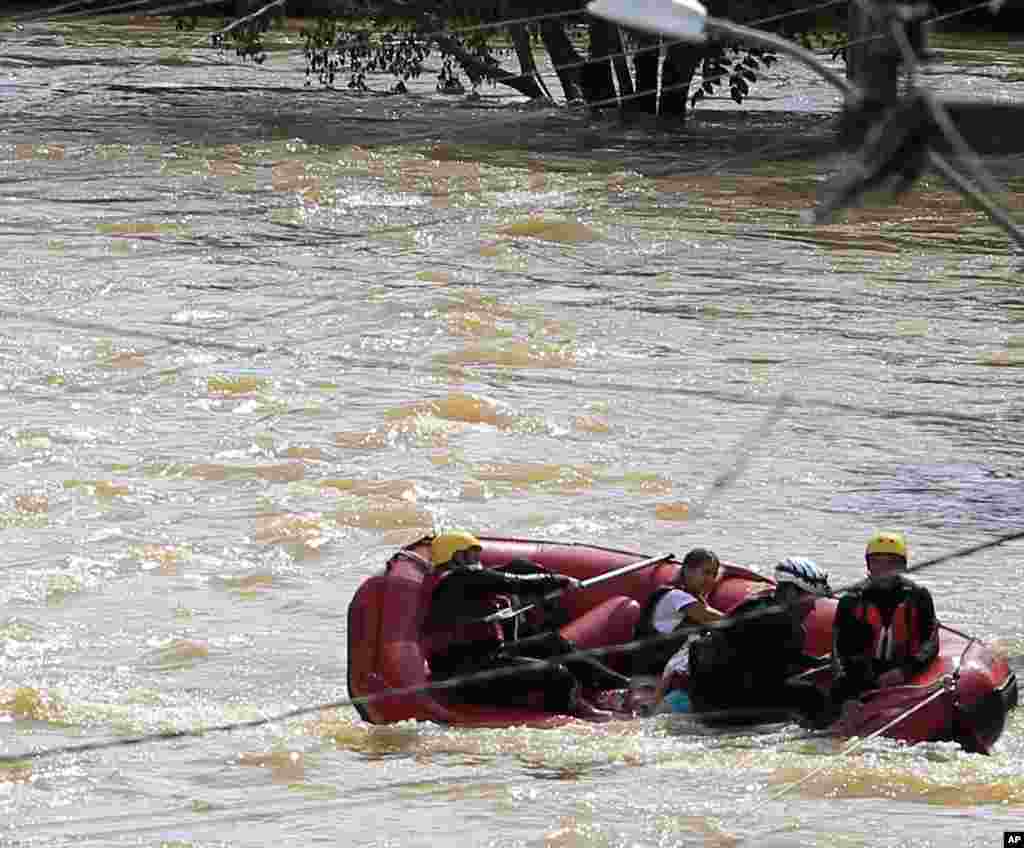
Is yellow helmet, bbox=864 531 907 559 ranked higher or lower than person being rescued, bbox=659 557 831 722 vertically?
higher

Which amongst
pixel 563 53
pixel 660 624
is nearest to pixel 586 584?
pixel 660 624

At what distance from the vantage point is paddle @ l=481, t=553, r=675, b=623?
9805mm

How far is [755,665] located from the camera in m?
9.59

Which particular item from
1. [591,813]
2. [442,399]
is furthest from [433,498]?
[591,813]

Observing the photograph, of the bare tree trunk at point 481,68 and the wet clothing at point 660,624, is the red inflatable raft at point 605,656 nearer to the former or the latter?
the wet clothing at point 660,624

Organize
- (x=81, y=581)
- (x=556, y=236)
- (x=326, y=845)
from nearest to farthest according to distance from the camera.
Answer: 1. (x=326, y=845)
2. (x=81, y=581)
3. (x=556, y=236)

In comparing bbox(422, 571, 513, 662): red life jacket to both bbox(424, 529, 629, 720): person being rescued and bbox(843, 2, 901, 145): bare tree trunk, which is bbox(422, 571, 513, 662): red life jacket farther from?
bbox(843, 2, 901, 145): bare tree trunk

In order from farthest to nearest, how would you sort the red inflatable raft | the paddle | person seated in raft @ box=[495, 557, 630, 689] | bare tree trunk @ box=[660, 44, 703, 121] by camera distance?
bare tree trunk @ box=[660, 44, 703, 121] < person seated in raft @ box=[495, 557, 630, 689] < the paddle < the red inflatable raft

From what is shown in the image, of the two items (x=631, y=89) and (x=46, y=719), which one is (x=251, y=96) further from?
(x=46, y=719)

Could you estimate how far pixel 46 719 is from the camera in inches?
411

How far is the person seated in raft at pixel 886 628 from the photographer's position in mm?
9484

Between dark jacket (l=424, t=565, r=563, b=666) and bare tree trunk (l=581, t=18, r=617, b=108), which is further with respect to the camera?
bare tree trunk (l=581, t=18, r=617, b=108)

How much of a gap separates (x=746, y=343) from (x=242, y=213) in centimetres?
727

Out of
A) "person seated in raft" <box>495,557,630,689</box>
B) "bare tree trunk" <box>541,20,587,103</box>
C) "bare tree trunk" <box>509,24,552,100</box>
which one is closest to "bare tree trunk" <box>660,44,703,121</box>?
"bare tree trunk" <box>541,20,587,103</box>
